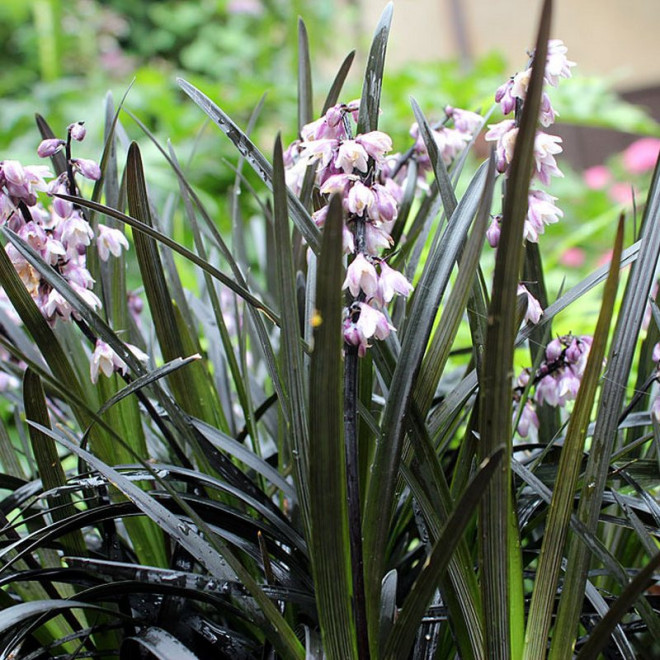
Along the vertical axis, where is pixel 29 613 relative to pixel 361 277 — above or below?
below

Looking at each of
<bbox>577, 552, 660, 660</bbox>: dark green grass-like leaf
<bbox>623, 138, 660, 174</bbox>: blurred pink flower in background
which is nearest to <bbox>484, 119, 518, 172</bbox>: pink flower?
<bbox>577, 552, 660, 660</bbox>: dark green grass-like leaf

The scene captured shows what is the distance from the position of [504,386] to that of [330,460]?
0.12 metres

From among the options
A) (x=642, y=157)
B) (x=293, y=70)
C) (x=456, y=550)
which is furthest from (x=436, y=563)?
(x=293, y=70)

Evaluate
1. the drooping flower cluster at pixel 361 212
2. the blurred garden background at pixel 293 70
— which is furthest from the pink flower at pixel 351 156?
the blurred garden background at pixel 293 70

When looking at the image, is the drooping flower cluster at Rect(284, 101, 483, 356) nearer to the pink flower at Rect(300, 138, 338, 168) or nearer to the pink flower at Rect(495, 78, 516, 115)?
the pink flower at Rect(300, 138, 338, 168)

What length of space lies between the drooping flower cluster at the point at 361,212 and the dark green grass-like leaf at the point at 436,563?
0.41 ft

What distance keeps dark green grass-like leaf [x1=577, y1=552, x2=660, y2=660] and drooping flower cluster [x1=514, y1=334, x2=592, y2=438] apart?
239 millimetres

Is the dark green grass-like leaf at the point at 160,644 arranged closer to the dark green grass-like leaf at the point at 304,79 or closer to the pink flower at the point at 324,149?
the pink flower at the point at 324,149

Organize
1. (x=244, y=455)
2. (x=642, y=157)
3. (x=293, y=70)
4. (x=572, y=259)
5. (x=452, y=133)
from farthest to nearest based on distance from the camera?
(x=293, y=70) → (x=642, y=157) → (x=572, y=259) → (x=452, y=133) → (x=244, y=455)

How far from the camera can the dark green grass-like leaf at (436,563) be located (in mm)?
418

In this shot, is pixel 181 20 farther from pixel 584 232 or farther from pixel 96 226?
pixel 96 226

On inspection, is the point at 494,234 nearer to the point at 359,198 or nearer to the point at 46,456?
the point at 359,198

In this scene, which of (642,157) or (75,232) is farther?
(642,157)

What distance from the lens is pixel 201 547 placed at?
0.54 m
